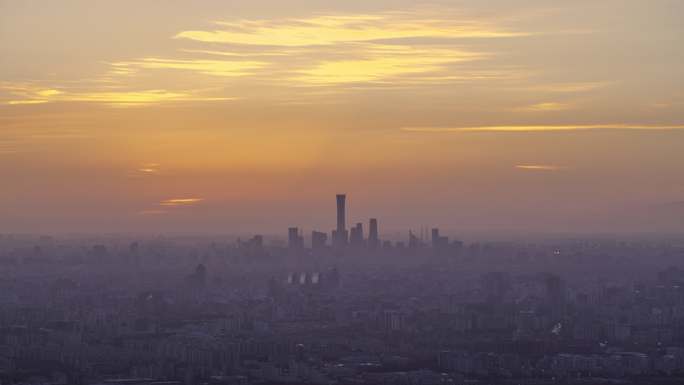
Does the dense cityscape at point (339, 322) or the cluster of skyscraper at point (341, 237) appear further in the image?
the cluster of skyscraper at point (341, 237)

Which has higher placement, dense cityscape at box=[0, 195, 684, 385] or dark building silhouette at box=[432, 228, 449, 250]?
dark building silhouette at box=[432, 228, 449, 250]

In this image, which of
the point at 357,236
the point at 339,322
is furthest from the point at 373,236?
the point at 339,322

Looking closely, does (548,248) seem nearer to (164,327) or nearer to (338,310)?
(338,310)

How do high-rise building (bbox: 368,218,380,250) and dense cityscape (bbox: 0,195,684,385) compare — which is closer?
dense cityscape (bbox: 0,195,684,385)

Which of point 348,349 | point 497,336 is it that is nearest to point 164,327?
point 348,349

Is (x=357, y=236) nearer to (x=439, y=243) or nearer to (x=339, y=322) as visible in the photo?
(x=439, y=243)

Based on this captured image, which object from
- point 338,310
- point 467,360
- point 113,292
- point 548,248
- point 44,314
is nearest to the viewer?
point 467,360

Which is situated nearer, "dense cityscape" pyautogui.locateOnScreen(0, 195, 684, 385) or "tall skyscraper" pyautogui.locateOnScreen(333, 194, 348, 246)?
"dense cityscape" pyautogui.locateOnScreen(0, 195, 684, 385)

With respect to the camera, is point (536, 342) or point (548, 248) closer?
point (536, 342)
